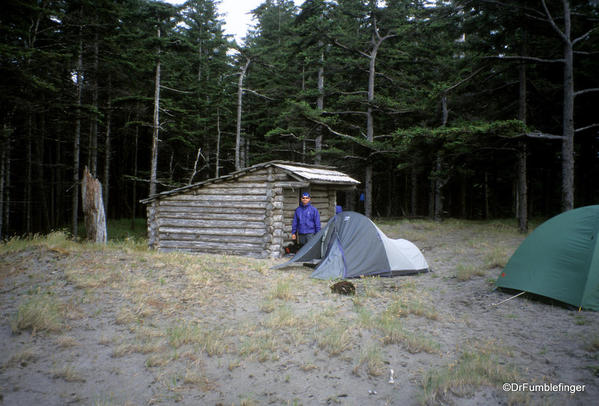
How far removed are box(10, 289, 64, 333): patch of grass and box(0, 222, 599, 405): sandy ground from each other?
7 cm

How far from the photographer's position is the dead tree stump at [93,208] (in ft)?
35.8

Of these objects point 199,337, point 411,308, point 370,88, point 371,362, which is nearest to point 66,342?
point 199,337

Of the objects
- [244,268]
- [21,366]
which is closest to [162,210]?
[244,268]

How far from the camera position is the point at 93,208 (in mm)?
11016

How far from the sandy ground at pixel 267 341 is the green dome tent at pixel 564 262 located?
1.13 feet

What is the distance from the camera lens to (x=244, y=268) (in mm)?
9477

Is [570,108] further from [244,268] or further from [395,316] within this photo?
[244,268]

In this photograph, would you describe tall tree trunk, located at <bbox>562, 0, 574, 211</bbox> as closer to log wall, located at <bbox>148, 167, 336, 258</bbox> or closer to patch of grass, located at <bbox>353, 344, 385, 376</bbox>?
log wall, located at <bbox>148, 167, 336, 258</bbox>

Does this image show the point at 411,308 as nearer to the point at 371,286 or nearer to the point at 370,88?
Answer: the point at 371,286

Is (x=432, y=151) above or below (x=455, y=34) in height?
below

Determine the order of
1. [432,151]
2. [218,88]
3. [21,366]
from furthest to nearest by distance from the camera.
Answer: [218,88]
[432,151]
[21,366]

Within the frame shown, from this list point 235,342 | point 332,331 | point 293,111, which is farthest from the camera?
point 293,111

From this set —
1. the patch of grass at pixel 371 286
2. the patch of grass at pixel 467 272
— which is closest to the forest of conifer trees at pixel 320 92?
the patch of grass at pixel 467 272

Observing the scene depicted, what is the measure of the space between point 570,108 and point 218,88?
2090 cm
